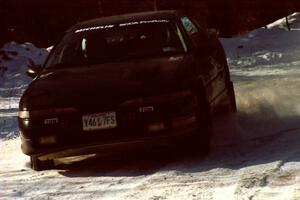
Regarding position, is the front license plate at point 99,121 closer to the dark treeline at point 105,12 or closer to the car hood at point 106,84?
the car hood at point 106,84

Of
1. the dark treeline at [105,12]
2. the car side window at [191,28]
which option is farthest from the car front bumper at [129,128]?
the dark treeline at [105,12]

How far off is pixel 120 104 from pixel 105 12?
16.4 meters

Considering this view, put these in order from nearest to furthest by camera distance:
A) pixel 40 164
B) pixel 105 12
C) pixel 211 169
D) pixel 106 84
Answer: pixel 211 169
pixel 106 84
pixel 40 164
pixel 105 12

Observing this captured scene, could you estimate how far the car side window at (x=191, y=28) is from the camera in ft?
27.0

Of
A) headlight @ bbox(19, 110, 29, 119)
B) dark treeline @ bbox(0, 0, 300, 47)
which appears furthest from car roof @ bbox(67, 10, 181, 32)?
dark treeline @ bbox(0, 0, 300, 47)

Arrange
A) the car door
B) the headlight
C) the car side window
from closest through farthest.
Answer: the headlight
the car door
the car side window

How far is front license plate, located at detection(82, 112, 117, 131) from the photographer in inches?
261

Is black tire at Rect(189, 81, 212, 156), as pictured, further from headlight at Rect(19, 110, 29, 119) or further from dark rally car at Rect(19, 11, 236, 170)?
headlight at Rect(19, 110, 29, 119)

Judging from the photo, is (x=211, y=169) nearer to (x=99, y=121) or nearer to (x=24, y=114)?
(x=99, y=121)

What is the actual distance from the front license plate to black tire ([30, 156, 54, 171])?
31.0 inches

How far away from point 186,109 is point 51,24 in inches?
641

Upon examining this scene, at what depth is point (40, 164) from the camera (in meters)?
7.23

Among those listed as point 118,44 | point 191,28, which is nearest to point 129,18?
point 118,44

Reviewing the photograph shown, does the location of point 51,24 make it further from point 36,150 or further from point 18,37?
point 36,150
